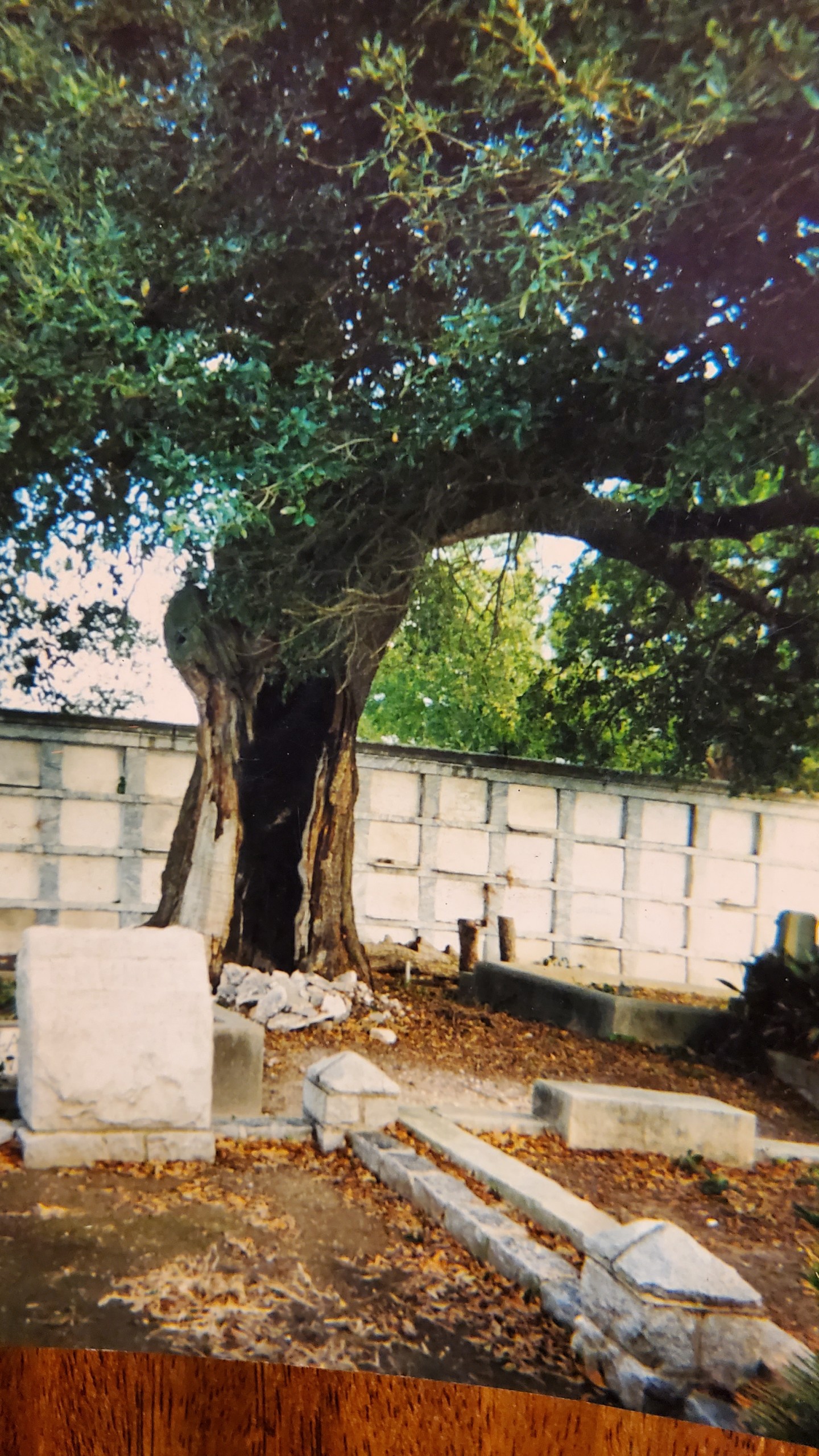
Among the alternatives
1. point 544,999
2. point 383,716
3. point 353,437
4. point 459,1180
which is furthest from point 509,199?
point 459,1180

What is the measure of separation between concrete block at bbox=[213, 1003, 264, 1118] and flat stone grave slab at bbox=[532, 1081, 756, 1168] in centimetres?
96

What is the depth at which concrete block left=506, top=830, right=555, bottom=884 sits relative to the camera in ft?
7.78

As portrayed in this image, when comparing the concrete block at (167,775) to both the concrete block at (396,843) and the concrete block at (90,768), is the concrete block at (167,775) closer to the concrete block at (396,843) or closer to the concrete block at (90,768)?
the concrete block at (90,768)

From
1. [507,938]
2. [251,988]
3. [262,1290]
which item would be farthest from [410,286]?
[262,1290]

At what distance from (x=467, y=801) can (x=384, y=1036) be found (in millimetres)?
699

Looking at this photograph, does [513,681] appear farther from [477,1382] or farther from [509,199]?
[477,1382]

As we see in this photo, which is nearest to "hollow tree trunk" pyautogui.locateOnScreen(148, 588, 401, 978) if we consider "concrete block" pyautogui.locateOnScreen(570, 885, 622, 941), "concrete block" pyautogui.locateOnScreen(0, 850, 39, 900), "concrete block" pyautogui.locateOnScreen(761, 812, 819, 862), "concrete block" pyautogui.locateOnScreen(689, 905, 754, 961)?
"concrete block" pyautogui.locateOnScreen(0, 850, 39, 900)

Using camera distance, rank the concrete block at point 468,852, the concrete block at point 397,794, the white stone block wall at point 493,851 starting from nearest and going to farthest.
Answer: the white stone block wall at point 493,851
the concrete block at point 468,852
the concrete block at point 397,794

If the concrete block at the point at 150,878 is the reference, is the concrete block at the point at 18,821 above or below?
above

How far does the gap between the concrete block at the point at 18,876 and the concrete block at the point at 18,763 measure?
160mm

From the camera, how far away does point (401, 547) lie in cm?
231

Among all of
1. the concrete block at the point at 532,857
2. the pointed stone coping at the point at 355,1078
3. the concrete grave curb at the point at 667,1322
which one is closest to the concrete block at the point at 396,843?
the concrete block at the point at 532,857

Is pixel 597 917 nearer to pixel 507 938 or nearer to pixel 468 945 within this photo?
pixel 507 938

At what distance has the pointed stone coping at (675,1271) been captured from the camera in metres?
1.62
